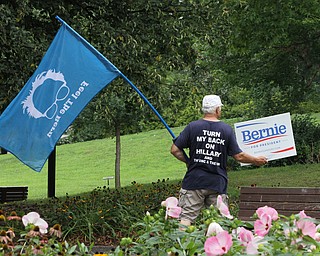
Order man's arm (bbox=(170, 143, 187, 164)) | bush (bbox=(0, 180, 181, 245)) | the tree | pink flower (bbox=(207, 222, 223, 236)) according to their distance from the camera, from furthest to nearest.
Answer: the tree → bush (bbox=(0, 180, 181, 245)) → man's arm (bbox=(170, 143, 187, 164)) → pink flower (bbox=(207, 222, 223, 236))

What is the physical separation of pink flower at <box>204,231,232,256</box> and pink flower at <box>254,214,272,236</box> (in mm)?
550

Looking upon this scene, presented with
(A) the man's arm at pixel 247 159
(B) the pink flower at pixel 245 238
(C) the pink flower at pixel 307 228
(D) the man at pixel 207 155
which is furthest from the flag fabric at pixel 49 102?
(C) the pink flower at pixel 307 228

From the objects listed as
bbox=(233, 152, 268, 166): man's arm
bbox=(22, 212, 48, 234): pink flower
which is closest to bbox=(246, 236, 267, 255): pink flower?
bbox=(22, 212, 48, 234): pink flower

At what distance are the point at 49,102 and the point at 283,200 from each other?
2820 millimetres

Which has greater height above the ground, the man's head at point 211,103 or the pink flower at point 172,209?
the man's head at point 211,103

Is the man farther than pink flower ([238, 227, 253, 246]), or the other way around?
the man

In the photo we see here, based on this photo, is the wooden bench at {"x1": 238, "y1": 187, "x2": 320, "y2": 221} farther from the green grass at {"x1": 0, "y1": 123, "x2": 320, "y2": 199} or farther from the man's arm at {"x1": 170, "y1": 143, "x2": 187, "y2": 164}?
the green grass at {"x1": 0, "y1": 123, "x2": 320, "y2": 199}


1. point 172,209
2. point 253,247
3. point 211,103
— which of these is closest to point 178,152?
point 211,103

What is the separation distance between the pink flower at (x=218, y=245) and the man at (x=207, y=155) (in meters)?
4.11

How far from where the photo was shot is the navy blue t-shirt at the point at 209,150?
24.5 ft

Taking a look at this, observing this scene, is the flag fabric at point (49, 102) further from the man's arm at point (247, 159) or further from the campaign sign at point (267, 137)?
the campaign sign at point (267, 137)

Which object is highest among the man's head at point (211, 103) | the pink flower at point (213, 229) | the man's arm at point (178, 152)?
the man's head at point (211, 103)

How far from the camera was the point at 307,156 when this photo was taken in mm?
24797

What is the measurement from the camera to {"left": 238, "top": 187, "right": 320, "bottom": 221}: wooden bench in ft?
Answer: 29.8
